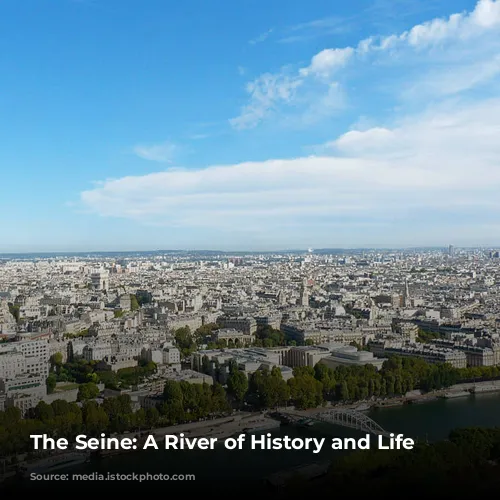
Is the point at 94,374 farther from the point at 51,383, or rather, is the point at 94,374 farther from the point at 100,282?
the point at 100,282

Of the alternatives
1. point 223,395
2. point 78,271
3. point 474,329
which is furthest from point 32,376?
point 78,271

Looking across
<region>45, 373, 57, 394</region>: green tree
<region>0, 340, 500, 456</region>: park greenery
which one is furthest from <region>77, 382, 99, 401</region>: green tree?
<region>45, 373, 57, 394</region>: green tree

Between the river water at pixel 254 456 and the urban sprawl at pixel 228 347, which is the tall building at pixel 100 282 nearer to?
the urban sprawl at pixel 228 347

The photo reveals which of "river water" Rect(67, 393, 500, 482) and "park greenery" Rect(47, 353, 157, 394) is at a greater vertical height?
"park greenery" Rect(47, 353, 157, 394)

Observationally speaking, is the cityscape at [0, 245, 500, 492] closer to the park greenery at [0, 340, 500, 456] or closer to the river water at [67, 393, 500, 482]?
the park greenery at [0, 340, 500, 456]

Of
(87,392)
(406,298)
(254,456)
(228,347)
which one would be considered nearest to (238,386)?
(87,392)
